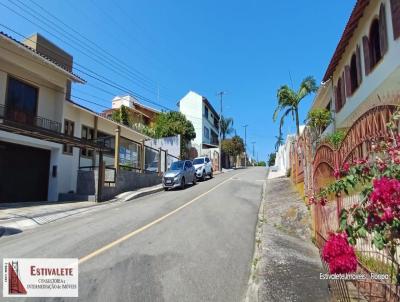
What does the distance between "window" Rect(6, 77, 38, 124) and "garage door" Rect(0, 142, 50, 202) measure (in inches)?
65.0

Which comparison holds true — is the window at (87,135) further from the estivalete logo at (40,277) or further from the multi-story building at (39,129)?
the estivalete logo at (40,277)

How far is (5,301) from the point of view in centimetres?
502

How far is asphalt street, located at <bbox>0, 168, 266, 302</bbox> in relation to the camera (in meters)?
Answer: 5.39

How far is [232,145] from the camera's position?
57.7m

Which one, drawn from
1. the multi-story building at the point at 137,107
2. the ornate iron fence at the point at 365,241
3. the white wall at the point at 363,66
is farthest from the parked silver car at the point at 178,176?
the multi-story building at the point at 137,107

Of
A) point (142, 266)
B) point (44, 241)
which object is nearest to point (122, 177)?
point (44, 241)

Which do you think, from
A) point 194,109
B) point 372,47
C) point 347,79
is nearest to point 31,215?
point 372,47

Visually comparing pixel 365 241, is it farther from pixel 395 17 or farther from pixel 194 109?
pixel 194 109

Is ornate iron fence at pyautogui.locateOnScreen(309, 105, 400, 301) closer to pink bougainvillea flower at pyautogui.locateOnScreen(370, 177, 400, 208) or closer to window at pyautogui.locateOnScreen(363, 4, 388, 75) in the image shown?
pink bougainvillea flower at pyautogui.locateOnScreen(370, 177, 400, 208)

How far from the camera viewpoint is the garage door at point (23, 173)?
58.5 ft

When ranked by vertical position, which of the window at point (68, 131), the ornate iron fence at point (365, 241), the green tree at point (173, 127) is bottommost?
the ornate iron fence at point (365, 241)

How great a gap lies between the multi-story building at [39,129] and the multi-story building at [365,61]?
1351 cm

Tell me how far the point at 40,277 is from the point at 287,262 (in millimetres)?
4688

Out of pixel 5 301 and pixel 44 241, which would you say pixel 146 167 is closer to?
pixel 44 241
